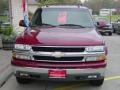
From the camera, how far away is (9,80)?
28.6 feet

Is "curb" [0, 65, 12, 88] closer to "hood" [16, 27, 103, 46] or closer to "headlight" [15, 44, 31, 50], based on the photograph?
"headlight" [15, 44, 31, 50]

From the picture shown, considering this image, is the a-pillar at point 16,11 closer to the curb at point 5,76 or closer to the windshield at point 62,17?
the curb at point 5,76

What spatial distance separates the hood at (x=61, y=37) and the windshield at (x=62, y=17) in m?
0.60

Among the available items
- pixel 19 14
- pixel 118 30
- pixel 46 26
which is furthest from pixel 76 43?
pixel 118 30

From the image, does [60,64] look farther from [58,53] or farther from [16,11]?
[16,11]

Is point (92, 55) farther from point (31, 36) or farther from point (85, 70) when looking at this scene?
point (31, 36)

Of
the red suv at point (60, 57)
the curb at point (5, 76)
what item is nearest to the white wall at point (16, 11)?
the curb at point (5, 76)

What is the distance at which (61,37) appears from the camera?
7.20m

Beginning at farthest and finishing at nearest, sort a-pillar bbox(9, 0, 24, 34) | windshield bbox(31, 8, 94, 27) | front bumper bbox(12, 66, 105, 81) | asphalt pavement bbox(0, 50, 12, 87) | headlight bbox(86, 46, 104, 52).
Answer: a-pillar bbox(9, 0, 24, 34) < asphalt pavement bbox(0, 50, 12, 87) < windshield bbox(31, 8, 94, 27) < headlight bbox(86, 46, 104, 52) < front bumper bbox(12, 66, 105, 81)

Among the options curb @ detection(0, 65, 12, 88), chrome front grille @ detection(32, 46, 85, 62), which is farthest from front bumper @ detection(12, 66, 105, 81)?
curb @ detection(0, 65, 12, 88)

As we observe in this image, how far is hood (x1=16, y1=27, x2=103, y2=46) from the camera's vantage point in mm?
6999

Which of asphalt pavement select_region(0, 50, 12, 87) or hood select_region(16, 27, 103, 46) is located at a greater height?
hood select_region(16, 27, 103, 46)

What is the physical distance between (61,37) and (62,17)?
147 cm

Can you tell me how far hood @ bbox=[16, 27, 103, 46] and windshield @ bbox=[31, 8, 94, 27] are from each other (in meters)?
0.60
